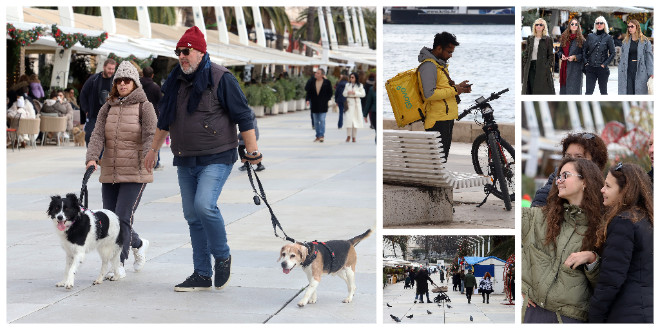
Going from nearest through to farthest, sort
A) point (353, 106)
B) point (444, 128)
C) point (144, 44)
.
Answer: point (444, 128) → point (353, 106) → point (144, 44)

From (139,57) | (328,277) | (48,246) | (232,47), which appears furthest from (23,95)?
(232,47)

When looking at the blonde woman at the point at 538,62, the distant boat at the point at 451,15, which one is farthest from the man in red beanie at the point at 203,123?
the blonde woman at the point at 538,62

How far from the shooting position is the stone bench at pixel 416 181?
4.76 metres

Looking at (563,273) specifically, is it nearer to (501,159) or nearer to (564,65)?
(501,159)

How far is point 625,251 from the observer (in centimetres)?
390

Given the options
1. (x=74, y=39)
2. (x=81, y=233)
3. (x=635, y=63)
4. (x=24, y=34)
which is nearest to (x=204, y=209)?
(x=81, y=233)

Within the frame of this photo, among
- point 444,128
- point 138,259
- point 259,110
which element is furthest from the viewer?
point 259,110

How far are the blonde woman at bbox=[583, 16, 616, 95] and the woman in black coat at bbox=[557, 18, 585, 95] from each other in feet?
0.16

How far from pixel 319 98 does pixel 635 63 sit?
53.7ft

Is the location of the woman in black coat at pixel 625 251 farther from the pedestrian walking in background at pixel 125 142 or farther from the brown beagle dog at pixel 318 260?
the pedestrian walking in background at pixel 125 142

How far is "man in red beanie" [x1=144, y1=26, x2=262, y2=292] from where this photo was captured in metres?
5.84

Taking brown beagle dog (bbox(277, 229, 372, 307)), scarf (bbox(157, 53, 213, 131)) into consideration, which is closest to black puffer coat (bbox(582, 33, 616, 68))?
brown beagle dog (bbox(277, 229, 372, 307))

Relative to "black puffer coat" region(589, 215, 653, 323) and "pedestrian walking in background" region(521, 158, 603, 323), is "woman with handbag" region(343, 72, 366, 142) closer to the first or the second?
"pedestrian walking in background" region(521, 158, 603, 323)

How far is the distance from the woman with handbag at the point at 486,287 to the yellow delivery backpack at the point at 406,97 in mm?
1108
